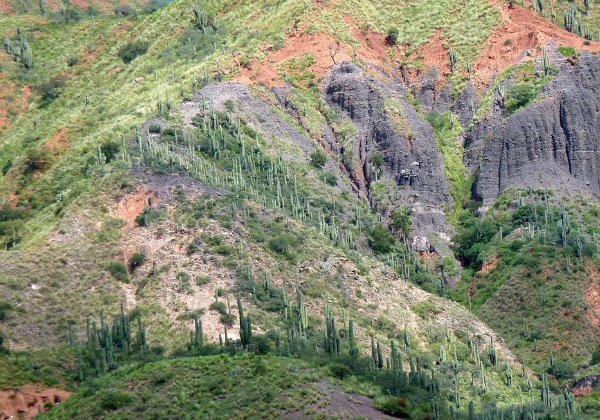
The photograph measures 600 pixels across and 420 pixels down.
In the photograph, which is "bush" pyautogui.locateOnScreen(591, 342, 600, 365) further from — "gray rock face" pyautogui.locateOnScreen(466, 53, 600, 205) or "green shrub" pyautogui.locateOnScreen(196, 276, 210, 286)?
"green shrub" pyautogui.locateOnScreen(196, 276, 210, 286)

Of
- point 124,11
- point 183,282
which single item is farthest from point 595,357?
point 124,11

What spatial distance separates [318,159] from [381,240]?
31.0 ft

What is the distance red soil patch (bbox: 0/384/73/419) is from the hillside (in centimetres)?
15

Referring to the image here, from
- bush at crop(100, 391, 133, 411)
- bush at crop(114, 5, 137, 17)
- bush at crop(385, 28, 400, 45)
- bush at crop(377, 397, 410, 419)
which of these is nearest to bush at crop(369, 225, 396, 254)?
bush at crop(385, 28, 400, 45)

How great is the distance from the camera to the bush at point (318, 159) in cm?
11525

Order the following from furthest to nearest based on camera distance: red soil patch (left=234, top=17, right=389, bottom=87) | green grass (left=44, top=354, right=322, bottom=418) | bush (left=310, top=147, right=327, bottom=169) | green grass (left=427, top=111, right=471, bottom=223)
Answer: red soil patch (left=234, top=17, right=389, bottom=87) → green grass (left=427, top=111, right=471, bottom=223) → bush (left=310, top=147, right=327, bottom=169) → green grass (left=44, top=354, right=322, bottom=418)

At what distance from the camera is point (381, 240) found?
108562 mm

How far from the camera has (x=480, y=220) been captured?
380ft

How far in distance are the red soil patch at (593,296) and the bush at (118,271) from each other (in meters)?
27.9

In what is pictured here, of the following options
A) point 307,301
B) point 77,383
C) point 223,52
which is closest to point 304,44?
point 223,52

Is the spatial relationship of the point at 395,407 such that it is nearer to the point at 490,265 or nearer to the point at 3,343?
the point at 3,343

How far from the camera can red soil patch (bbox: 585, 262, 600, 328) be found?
103938mm

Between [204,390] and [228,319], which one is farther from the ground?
[228,319]

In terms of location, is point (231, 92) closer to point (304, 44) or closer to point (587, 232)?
point (304, 44)
